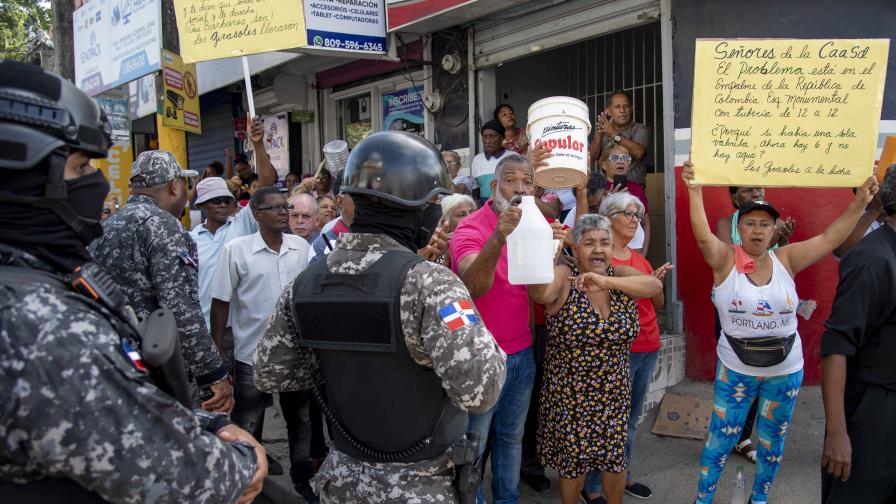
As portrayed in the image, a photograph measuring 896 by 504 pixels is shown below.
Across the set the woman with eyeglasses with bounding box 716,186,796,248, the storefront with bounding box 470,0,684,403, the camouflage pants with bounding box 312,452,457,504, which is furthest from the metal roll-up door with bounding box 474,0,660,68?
the camouflage pants with bounding box 312,452,457,504

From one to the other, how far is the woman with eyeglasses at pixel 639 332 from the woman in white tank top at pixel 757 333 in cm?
40

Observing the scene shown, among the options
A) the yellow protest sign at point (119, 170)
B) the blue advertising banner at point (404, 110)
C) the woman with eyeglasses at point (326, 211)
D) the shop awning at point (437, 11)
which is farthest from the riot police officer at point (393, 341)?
the yellow protest sign at point (119, 170)

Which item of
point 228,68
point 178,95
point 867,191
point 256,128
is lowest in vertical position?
point 867,191

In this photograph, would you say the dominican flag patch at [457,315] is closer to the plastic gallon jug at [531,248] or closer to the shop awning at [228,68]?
the plastic gallon jug at [531,248]

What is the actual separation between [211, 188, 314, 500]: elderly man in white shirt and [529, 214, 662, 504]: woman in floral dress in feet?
5.38

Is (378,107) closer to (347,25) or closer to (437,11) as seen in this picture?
(347,25)

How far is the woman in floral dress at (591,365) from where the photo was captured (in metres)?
3.35

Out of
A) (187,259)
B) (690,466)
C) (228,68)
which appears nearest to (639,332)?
(690,466)

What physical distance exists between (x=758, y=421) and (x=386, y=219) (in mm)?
2594

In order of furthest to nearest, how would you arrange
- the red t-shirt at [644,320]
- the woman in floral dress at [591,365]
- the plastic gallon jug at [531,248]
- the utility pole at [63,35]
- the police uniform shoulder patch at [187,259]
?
the utility pole at [63,35] → the red t-shirt at [644,320] → the woman in floral dress at [591,365] → the police uniform shoulder patch at [187,259] → the plastic gallon jug at [531,248]

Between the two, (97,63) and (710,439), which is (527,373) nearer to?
(710,439)

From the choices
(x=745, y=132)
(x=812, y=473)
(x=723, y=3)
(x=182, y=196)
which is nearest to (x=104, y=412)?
(x=182, y=196)

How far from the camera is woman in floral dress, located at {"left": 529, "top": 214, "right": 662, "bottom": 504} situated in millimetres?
3352

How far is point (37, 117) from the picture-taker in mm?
1262
